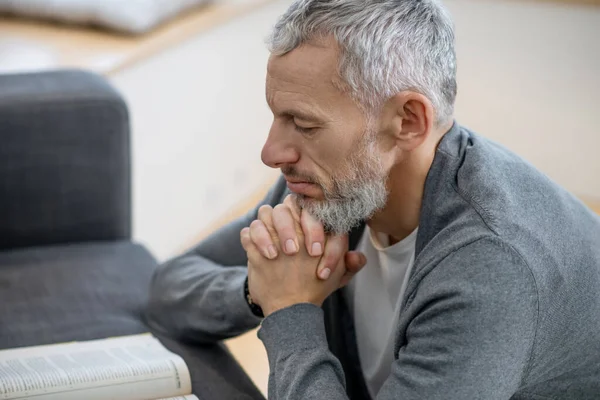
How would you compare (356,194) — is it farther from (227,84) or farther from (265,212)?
(227,84)

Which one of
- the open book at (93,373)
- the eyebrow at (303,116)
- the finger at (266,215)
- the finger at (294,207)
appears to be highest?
the eyebrow at (303,116)

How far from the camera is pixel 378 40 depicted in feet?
3.96

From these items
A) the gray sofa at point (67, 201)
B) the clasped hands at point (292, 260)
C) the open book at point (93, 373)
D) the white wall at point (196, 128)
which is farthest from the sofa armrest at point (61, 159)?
the clasped hands at point (292, 260)

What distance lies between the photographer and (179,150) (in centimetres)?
289

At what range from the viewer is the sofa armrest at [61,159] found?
1896 mm

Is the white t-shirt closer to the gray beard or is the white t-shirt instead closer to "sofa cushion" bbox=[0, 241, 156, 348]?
the gray beard

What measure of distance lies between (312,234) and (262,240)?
0.08m

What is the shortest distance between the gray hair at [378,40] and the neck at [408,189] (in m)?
0.07

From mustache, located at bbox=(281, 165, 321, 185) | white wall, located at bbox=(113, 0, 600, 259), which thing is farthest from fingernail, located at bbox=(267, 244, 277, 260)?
white wall, located at bbox=(113, 0, 600, 259)

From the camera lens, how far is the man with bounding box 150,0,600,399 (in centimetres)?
111

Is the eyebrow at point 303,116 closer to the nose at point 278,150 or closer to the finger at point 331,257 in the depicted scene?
the nose at point 278,150

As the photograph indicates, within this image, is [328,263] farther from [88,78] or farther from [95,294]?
[88,78]

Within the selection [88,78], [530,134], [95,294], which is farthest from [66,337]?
[530,134]

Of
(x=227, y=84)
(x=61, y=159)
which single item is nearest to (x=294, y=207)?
(x=61, y=159)
